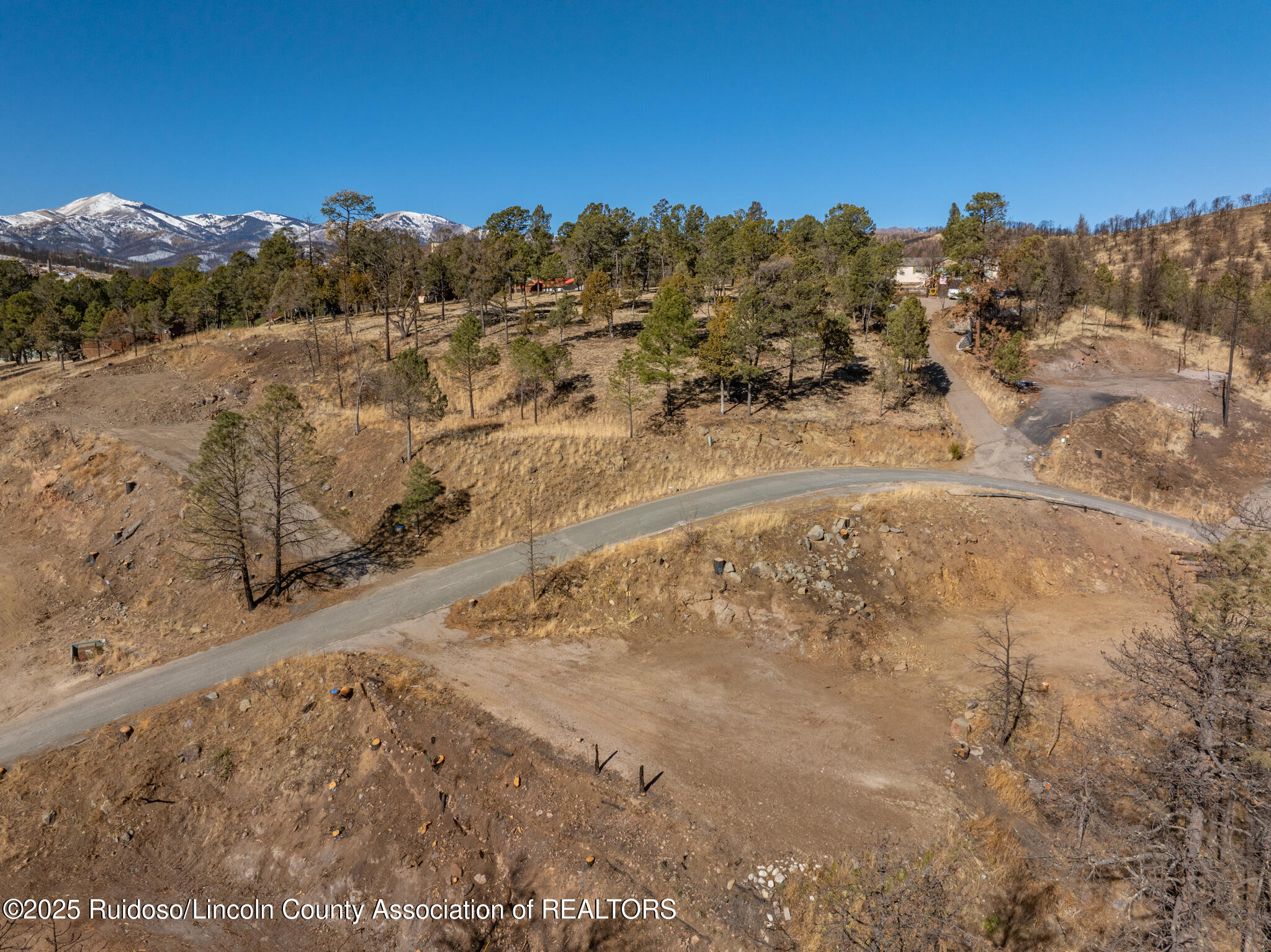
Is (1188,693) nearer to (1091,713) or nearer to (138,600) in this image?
(1091,713)

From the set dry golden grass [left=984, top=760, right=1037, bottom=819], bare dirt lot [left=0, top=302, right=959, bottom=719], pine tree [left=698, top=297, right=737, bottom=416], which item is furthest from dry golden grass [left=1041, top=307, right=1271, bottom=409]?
dry golden grass [left=984, top=760, right=1037, bottom=819]

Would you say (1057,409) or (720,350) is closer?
(720,350)

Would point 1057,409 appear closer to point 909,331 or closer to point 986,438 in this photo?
point 986,438

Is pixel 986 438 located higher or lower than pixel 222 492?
lower

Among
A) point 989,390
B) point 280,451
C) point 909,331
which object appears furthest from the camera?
point 989,390

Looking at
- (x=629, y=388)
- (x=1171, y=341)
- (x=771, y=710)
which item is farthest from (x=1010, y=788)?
(x=1171, y=341)

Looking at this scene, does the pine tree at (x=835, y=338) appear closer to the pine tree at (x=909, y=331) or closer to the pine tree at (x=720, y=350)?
the pine tree at (x=909, y=331)

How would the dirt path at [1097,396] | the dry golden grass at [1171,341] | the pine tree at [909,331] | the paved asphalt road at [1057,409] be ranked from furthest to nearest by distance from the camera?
the dry golden grass at [1171,341] → the pine tree at [909,331] → the dirt path at [1097,396] → the paved asphalt road at [1057,409]

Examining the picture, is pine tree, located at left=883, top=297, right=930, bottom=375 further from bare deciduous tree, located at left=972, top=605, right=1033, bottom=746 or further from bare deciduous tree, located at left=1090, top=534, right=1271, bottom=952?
bare deciduous tree, located at left=1090, top=534, right=1271, bottom=952

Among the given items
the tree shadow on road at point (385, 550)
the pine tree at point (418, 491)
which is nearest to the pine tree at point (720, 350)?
the tree shadow on road at point (385, 550)
